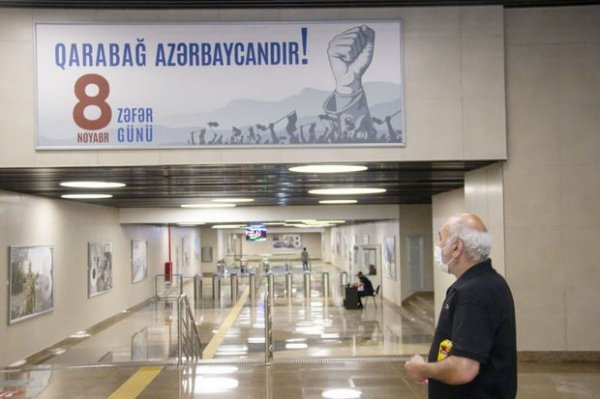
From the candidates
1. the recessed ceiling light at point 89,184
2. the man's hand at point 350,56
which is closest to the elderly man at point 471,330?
the man's hand at point 350,56

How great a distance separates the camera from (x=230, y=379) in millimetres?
7695

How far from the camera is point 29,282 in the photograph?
37.3 ft

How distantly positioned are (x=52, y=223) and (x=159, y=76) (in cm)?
642

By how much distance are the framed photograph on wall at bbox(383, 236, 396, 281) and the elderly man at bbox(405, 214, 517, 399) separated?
17292mm

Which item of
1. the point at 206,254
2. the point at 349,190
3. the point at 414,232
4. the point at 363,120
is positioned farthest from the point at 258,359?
the point at 206,254

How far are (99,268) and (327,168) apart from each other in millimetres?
9677

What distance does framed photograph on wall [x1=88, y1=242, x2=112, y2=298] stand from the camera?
15.6 metres

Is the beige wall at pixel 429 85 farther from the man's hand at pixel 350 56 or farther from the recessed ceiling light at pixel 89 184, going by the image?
the recessed ceiling light at pixel 89 184

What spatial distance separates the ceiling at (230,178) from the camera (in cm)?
827

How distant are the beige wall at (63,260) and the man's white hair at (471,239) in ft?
30.0

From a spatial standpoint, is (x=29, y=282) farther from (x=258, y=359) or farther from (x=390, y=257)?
(x=390, y=257)

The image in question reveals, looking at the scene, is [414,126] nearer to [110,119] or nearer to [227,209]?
[110,119]

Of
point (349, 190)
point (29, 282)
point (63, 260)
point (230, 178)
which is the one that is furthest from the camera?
point (63, 260)

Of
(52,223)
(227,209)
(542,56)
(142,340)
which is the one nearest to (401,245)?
(227,209)
